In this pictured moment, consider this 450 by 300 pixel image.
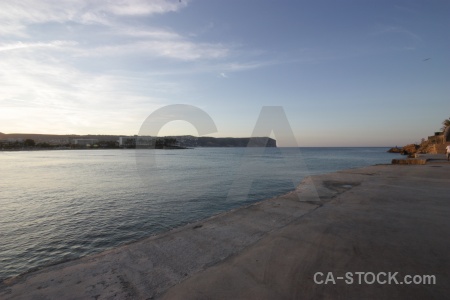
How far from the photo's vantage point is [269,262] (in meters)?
4.99

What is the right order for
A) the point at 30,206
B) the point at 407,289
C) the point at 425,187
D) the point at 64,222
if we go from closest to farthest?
the point at 407,289 → the point at 64,222 → the point at 425,187 → the point at 30,206

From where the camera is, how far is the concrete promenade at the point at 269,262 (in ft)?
13.3

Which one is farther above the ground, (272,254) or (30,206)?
(272,254)

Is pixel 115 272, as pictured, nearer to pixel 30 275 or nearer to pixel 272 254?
pixel 30 275

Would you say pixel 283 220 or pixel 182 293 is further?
pixel 283 220

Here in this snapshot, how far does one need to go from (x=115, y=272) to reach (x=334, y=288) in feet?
14.5

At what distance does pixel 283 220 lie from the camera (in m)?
8.15

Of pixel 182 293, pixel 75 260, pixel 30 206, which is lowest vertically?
pixel 30 206

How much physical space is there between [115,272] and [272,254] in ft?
11.6

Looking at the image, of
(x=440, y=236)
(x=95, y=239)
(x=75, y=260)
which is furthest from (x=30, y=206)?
(x=440, y=236)

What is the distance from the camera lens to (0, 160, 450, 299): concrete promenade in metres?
4.05

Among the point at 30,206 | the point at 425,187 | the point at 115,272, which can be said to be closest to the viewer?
the point at 115,272

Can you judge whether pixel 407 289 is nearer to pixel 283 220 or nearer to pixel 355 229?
pixel 355 229

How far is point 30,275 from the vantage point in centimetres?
517
